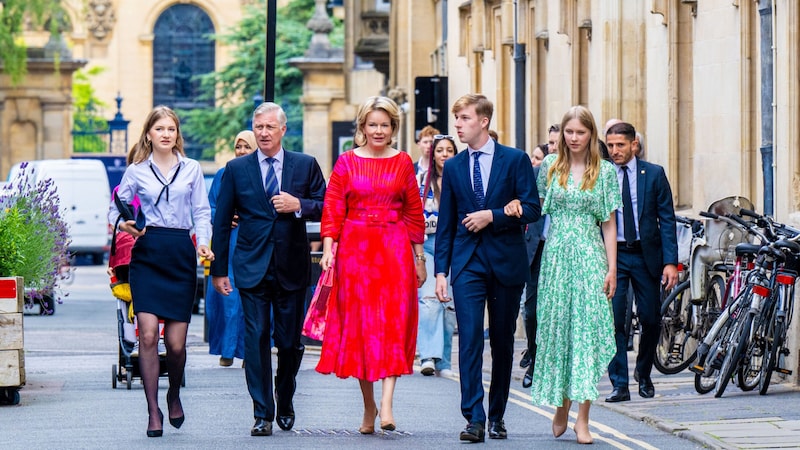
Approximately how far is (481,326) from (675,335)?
4.82 meters

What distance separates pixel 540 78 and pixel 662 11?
6458mm

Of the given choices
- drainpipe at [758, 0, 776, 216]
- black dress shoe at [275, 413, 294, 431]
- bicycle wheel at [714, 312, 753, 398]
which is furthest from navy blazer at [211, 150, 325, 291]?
drainpipe at [758, 0, 776, 216]

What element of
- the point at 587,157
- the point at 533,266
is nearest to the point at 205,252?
the point at 587,157

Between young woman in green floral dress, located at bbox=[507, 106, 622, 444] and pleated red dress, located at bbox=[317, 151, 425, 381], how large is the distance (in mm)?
737

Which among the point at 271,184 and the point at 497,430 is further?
the point at 271,184

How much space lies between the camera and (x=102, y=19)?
93500mm

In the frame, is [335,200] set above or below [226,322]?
above

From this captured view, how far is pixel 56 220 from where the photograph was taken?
1483cm

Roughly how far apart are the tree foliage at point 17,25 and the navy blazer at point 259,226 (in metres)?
36.8

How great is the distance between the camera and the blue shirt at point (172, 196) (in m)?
11.1

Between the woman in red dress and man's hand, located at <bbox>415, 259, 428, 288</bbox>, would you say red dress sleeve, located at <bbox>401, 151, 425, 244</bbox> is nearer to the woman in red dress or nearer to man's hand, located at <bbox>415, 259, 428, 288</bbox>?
the woman in red dress

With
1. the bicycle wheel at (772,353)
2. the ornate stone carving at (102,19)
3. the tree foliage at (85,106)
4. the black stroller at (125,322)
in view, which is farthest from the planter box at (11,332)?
the ornate stone carving at (102,19)

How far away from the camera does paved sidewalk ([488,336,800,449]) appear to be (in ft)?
35.7

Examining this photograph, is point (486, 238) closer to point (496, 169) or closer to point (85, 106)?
point (496, 169)
